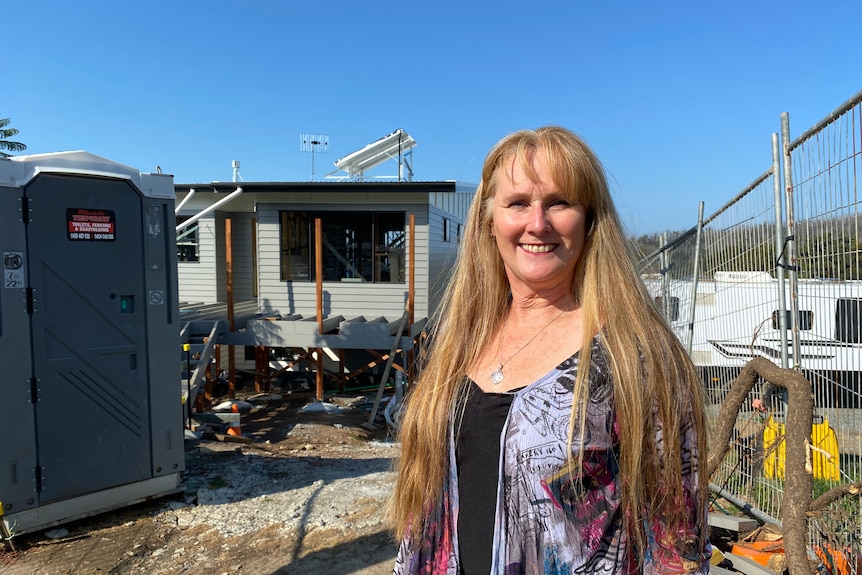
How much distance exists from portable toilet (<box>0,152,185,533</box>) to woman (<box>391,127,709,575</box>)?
3.56 metres

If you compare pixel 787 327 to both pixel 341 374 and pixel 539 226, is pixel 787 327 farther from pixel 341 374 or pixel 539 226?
pixel 341 374

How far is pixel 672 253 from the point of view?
568 cm

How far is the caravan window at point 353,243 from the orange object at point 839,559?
952cm

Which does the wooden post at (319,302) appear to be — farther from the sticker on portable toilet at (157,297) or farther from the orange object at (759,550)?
the orange object at (759,550)

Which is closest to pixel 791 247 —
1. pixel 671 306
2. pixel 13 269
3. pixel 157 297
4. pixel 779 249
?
pixel 779 249

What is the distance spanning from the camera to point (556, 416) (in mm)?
1339

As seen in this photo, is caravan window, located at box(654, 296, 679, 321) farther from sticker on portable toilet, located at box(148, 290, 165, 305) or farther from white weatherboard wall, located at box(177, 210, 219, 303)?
white weatherboard wall, located at box(177, 210, 219, 303)

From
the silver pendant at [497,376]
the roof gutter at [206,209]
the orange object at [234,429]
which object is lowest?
the orange object at [234,429]

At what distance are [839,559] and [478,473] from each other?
6.63ft

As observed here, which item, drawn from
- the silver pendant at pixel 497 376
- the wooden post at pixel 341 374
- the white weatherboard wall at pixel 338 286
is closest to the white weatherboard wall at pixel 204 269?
the white weatherboard wall at pixel 338 286

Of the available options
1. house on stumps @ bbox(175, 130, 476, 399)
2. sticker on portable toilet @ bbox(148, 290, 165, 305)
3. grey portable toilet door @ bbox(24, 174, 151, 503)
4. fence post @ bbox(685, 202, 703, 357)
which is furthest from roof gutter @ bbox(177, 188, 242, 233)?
fence post @ bbox(685, 202, 703, 357)

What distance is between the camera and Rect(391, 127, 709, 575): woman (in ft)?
4.24

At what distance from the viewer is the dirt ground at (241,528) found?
378 centimetres

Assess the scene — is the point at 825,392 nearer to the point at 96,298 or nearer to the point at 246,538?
the point at 246,538
